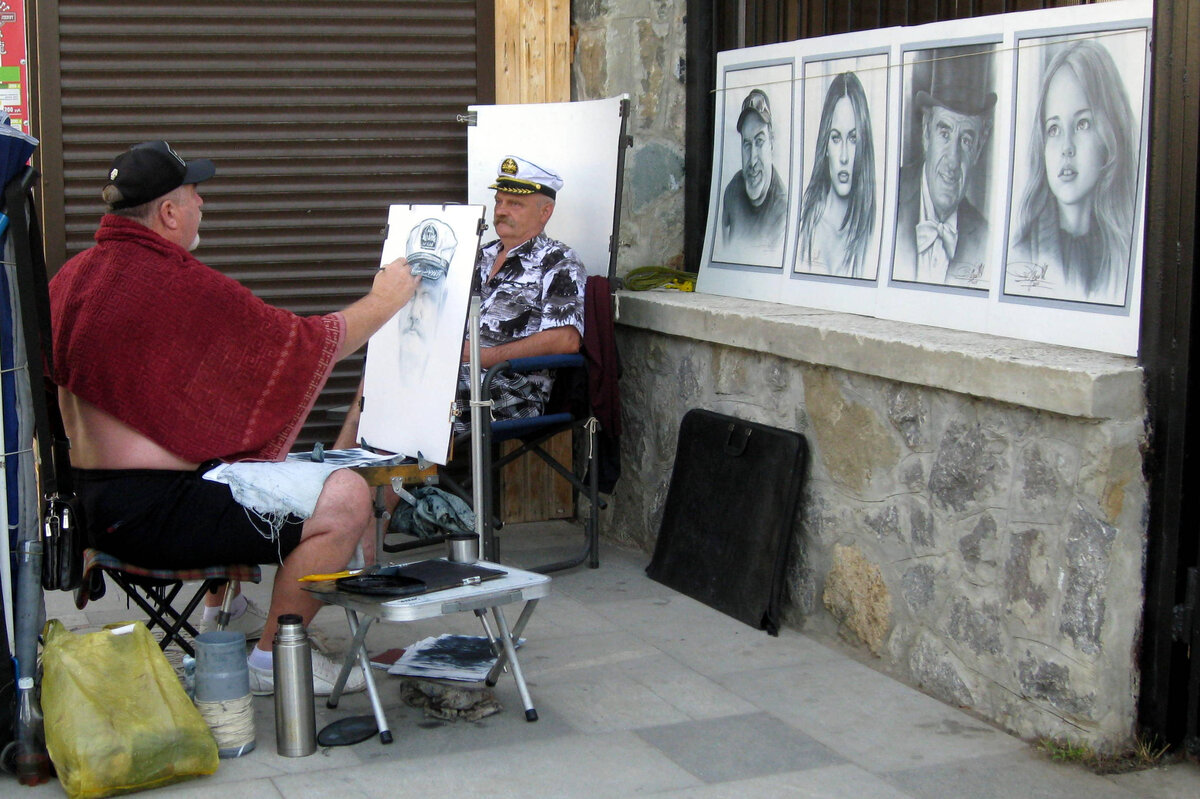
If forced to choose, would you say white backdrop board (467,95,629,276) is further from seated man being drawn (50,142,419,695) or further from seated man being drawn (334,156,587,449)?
seated man being drawn (50,142,419,695)

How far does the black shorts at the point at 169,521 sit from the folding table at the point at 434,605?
0.79ft

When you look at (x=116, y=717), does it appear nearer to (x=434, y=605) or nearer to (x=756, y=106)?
(x=434, y=605)

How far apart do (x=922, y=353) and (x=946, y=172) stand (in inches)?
26.6

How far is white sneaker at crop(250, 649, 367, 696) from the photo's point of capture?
367 cm

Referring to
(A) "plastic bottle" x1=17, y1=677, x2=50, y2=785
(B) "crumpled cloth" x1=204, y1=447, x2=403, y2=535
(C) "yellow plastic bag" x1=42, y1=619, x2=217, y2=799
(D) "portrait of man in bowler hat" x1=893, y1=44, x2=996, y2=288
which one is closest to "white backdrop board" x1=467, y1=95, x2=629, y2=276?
(D) "portrait of man in bowler hat" x1=893, y1=44, x2=996, y2=288

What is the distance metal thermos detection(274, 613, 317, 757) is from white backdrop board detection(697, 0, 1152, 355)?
205 centimetres

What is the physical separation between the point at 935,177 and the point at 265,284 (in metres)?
2.79

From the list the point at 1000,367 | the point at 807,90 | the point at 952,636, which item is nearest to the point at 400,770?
the point at 952,636

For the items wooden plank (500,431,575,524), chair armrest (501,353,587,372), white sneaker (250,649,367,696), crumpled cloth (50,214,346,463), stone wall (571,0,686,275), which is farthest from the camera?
wooden plank (500,431,575,524)

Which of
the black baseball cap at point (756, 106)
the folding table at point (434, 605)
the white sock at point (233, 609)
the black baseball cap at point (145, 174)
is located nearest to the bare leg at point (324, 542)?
the folding table at point (434, 605)

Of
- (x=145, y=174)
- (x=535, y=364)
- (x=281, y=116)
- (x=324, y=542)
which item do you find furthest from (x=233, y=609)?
(x=281, y=116)

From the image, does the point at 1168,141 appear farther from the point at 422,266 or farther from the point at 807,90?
the point at 422,266

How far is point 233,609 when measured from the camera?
4.34m

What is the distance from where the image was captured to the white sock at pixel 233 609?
13.7 feet
